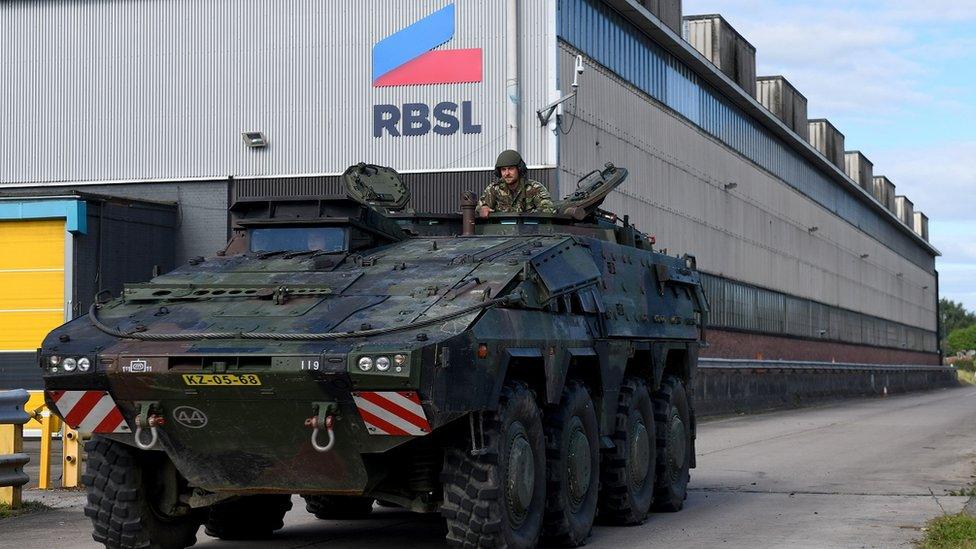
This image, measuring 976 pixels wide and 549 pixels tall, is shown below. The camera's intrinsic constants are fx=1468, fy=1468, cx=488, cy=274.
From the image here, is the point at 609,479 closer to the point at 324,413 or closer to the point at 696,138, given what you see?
the point at 324,413

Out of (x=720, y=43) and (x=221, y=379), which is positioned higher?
(x=720, y=43)

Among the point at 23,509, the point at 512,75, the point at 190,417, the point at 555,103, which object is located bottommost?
the point at 23,509

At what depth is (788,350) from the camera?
172ft

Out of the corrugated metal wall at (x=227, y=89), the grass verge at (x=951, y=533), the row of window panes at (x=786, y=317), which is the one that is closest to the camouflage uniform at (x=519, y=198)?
the grass verge at (x=951, y=533)

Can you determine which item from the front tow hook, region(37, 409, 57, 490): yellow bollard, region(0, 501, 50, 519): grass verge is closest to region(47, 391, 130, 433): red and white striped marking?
the front tow hook

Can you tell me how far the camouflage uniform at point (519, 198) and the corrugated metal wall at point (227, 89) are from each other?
14.7 meters

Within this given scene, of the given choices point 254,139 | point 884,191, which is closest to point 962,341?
point 884,191

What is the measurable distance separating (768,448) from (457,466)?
13654 mm

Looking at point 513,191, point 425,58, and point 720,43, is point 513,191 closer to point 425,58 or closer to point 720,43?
point 425,58

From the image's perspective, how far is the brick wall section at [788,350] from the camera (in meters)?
42.0

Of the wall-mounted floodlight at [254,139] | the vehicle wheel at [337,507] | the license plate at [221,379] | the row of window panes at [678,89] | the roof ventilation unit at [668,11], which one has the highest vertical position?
the roof ventilation unit at [668,11]

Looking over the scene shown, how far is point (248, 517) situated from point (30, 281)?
19.1 meters

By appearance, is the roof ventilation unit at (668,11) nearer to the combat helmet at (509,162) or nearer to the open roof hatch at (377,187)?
the combat helmet at (509,162)

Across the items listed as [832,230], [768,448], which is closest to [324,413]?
[768,448]
